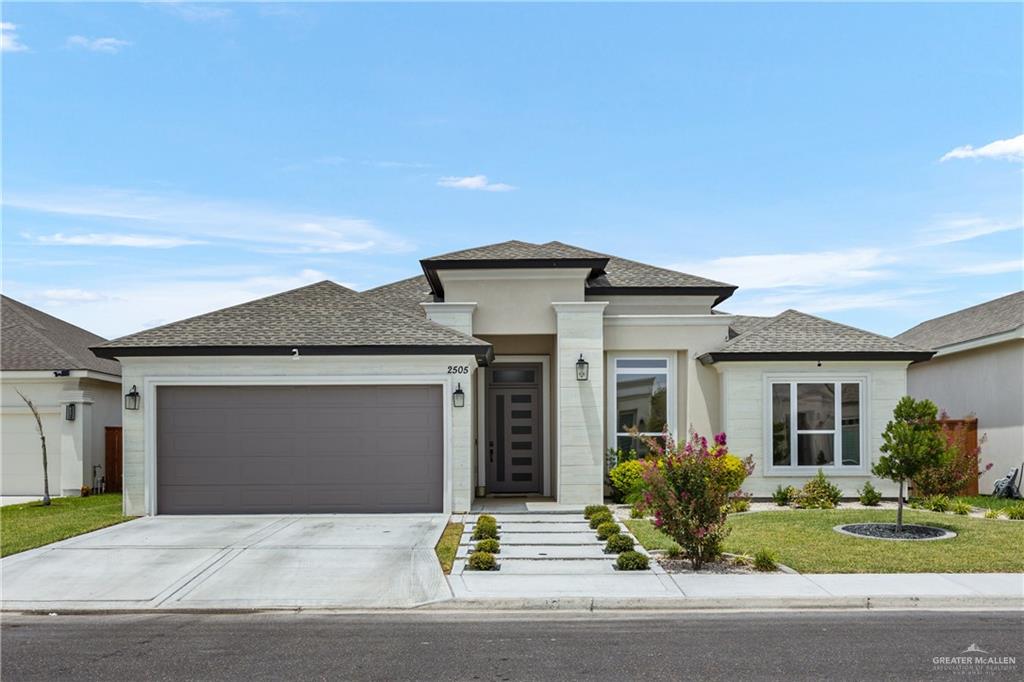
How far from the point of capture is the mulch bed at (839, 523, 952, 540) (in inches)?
509

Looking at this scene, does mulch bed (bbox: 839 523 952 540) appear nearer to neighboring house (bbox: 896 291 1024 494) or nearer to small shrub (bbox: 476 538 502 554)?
small shrub (bbox: 476 538 502 554)

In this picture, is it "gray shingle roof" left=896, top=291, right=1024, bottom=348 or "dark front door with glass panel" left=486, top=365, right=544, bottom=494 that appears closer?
"dark front door with glass panel" left=486, top=365, right=544, bottom=494

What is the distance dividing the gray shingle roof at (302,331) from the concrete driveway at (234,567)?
3.09m

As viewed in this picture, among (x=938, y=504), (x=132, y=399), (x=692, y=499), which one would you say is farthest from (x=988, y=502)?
(x=132, y=399)

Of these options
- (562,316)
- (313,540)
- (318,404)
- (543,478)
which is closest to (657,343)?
(562,316)

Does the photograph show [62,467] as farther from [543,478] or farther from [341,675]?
[341,675]

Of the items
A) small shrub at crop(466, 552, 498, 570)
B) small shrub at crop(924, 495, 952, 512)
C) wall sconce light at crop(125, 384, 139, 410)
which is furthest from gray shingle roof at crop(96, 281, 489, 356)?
small shrub at crop(924, 495, 952, 512)

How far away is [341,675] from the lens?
6957 mm

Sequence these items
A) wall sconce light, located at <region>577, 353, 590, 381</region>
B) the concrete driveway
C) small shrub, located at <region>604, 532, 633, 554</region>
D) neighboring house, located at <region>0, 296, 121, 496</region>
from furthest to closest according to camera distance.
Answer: neighboring house, located at <region>0, 296, 121, 496</region> → wall sconce light, located at <region>577, 353, 590, 381</region> → small shrub, located at <region>604, 532, 633, 554</region> → the concrete driveway

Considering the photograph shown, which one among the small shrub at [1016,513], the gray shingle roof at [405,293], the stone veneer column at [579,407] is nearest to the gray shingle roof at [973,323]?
the small shrub at [1016,513]

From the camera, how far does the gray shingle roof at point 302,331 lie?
618 inches

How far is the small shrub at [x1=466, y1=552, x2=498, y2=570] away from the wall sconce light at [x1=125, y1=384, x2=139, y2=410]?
7.99 m

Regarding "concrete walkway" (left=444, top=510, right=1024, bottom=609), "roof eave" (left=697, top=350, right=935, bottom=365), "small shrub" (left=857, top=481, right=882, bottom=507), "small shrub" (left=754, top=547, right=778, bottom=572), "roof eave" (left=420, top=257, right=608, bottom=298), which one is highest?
"roof eave" (left=420, top=257, right=608, bottom=298)
